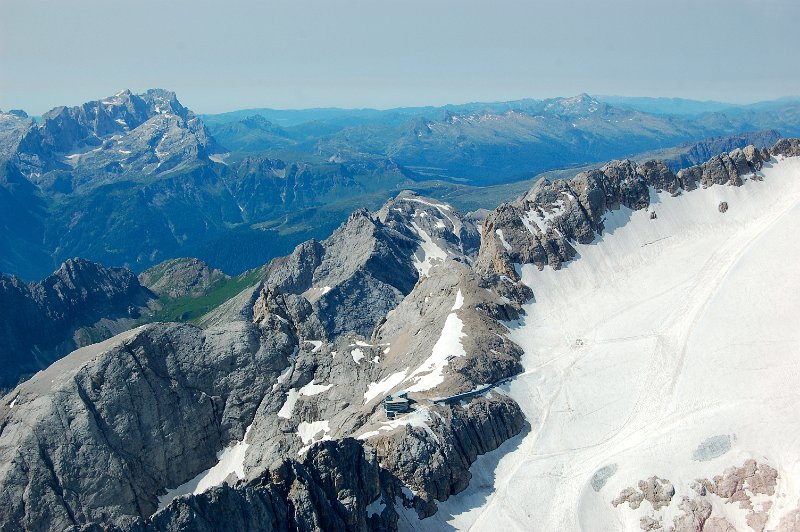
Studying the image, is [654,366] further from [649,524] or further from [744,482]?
[649,524]

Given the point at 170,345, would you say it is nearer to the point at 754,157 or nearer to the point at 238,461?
the point at 238,461

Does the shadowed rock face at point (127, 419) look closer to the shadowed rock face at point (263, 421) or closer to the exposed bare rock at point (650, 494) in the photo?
the shadowed rock face at point (263, 421)

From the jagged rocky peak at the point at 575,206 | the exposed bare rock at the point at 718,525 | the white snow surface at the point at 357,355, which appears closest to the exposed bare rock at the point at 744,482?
the exposed bare rock at the point at 718,525

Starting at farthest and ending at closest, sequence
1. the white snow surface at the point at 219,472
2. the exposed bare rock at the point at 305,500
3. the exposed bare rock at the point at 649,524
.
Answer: the white snow surface at the point at 219,472
the exposed bare rock at the point at 649,524
the exposed bare rock at the point at 305,500

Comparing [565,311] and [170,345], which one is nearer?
[170,345]

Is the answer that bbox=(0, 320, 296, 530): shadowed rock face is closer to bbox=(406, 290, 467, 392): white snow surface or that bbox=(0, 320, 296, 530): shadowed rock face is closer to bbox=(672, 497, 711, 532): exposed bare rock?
bbox=(406, 290, 467, 392): white snow surface

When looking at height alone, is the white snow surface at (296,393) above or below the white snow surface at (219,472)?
above

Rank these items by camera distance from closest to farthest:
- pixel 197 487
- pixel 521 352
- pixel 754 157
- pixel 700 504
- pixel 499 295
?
pixel 700 504 < pixel 197 487 < pixel 521 352 < pixel 499 295 < pixel 754 157

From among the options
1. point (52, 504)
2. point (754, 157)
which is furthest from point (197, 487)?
point (754, 157)
